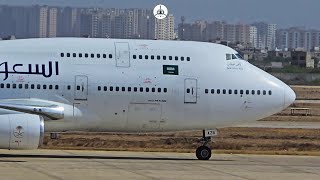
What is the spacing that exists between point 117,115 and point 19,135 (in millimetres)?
3700

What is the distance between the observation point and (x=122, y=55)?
107ft

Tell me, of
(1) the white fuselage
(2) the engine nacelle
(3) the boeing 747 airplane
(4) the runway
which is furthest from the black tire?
(2) the engine nacelle

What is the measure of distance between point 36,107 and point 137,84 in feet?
10.7

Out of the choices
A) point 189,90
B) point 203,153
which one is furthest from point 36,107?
point 203,153

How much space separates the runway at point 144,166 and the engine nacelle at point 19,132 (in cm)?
49

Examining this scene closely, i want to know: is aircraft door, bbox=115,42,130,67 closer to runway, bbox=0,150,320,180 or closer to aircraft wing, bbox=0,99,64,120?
aircraft wing, bbox=0,99,64,120

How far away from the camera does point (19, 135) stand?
99.3ft

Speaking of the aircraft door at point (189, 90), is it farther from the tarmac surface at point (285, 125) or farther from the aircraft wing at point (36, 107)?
the tarmac surface at point (285, 125)

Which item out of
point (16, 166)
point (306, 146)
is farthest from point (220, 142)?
point (16, 166)

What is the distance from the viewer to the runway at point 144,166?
1067 inches

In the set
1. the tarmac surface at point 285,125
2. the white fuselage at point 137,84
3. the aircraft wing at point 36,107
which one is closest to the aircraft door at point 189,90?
the white fuselage at point 137,84

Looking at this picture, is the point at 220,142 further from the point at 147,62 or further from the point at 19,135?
the point at 19,135

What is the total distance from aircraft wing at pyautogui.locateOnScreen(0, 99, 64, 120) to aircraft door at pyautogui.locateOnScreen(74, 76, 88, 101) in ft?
2.02

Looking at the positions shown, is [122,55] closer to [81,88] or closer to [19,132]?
[81,88]
